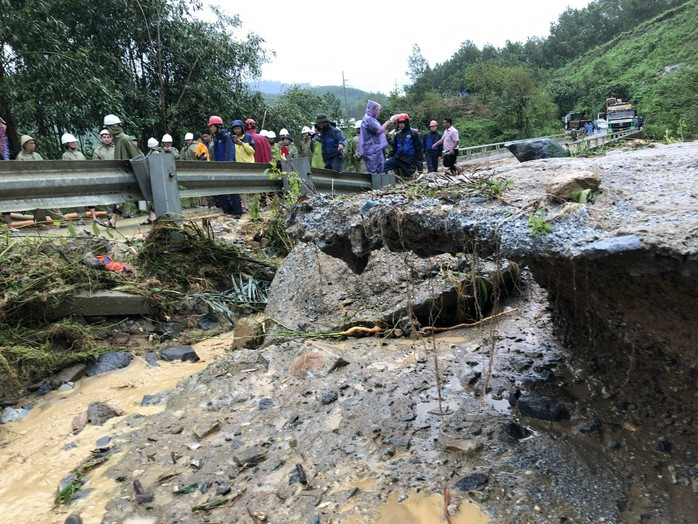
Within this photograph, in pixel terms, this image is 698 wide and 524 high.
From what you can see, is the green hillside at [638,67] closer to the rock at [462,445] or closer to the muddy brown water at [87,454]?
the rock at [462,445]

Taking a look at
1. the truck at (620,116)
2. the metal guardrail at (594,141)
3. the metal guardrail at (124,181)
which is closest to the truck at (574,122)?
the truck at (620,116)

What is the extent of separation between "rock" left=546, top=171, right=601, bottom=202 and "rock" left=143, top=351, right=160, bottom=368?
2.76 m

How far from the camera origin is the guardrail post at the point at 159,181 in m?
3.98

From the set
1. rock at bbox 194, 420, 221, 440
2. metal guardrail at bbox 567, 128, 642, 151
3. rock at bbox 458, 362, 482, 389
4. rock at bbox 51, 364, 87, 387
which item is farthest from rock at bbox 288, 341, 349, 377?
metal guardrail at bbox 567, 128, 642, 151

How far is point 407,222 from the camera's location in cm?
236

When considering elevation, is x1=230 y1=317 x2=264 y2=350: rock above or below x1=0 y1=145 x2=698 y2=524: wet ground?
above

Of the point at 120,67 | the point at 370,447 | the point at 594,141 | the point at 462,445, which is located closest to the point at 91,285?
the point at 370,447

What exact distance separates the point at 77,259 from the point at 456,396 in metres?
3.00

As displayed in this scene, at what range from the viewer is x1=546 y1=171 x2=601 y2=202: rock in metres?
1.91

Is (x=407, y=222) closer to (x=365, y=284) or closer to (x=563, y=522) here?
(x=563, y=522)

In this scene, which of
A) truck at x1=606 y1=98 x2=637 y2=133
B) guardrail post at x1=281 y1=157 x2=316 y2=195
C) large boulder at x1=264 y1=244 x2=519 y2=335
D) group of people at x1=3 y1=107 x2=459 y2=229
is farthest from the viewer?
truck at x1=606 y1=98 x2=637 y2=133

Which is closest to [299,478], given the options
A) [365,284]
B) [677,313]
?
[677,313]

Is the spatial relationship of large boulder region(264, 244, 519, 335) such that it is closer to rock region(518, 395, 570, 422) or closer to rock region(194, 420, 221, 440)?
rock region(518, 395, 570, 422)

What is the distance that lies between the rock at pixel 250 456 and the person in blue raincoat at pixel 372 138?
19.1ft
